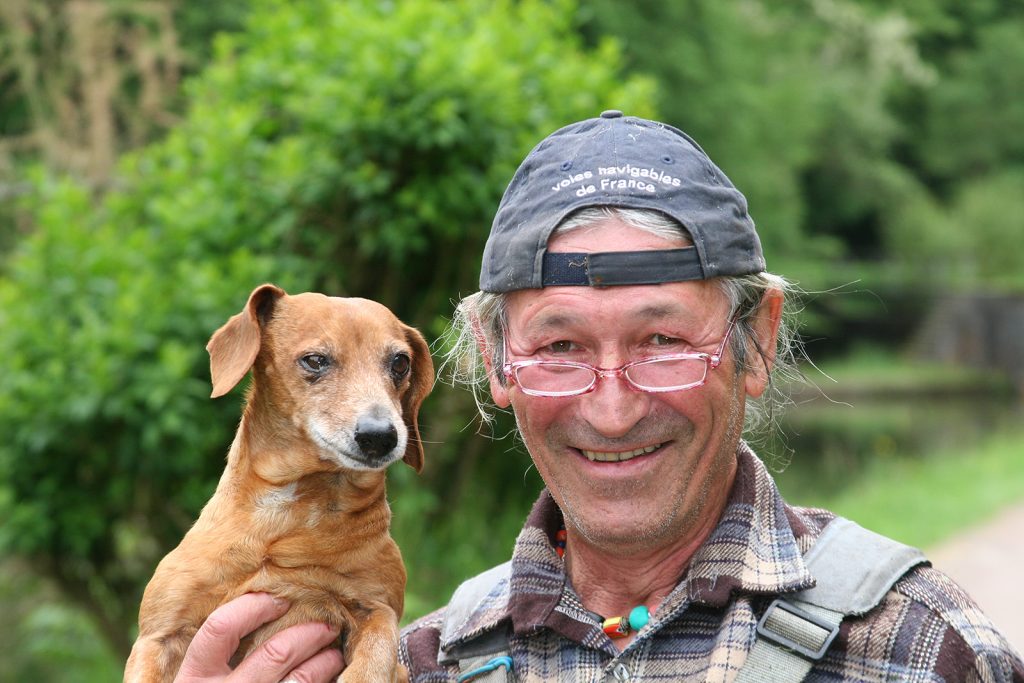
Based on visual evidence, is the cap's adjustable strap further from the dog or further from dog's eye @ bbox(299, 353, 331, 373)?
dog's eye @ bbox(299, 353, 331, 373)

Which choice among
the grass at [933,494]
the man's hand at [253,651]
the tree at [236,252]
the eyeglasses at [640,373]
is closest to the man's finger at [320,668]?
the man's hand at [253,651]

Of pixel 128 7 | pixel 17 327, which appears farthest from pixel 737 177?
pixel 17 327

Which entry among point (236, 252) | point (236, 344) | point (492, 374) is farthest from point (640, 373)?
point (236, 252)

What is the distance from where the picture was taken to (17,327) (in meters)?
5.65

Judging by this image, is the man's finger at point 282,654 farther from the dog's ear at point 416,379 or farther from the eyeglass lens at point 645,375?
the eyeglass lens at point 645,375

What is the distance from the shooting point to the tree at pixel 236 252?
5.54m

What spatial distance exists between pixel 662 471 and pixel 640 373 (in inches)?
8.6

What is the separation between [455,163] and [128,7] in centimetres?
667

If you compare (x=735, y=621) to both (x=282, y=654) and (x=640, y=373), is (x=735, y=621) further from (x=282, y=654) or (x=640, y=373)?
(x=282, y=654)

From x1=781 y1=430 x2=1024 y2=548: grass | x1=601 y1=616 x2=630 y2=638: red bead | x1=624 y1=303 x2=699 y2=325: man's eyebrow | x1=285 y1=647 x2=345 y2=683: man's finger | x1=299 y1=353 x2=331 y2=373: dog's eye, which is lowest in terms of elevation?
x1=781 y1=430 x2=1024 y2=548: grass

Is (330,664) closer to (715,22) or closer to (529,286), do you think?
(529,286)

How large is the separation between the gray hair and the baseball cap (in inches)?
1.3

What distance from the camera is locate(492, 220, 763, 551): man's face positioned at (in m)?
2.34

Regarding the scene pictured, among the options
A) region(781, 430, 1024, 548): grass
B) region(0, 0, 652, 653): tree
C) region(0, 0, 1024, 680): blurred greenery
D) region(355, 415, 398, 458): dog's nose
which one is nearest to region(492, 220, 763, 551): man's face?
region(355, 415, 398, 458): dog's nose
